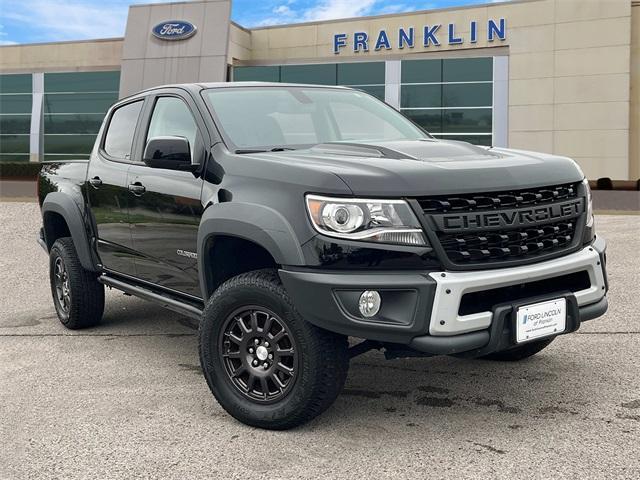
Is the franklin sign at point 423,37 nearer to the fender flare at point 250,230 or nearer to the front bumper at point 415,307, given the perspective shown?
the fender flare at point 250,230

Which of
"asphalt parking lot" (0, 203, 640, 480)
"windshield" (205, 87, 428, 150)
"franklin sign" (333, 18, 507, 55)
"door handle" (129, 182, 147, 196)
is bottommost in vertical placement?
"asphalt parking lot" (0, 203, 640, 480)

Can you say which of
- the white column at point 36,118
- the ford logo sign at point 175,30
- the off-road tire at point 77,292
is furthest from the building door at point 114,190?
the white column at point 36,118

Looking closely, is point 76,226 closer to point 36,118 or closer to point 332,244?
point 332,244

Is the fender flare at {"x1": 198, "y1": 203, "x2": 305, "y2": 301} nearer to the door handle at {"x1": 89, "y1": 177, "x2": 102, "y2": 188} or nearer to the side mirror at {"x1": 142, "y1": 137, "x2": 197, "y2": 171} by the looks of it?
the side mirror at {"x1": 142, "y1": 137, "x2": 197, "y2": 171}

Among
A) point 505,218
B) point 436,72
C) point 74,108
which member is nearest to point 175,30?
point 74,108

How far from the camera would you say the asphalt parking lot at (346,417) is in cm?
348

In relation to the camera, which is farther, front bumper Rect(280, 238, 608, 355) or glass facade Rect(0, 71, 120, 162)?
glass facade Rect(0, 71, 120, 162)

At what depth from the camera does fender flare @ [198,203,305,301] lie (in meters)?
3.67

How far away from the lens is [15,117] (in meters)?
45.0

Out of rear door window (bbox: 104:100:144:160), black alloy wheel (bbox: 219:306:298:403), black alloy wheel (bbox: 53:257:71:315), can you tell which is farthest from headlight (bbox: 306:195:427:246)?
black alloy wheel (bbox: 53:257:71:315)

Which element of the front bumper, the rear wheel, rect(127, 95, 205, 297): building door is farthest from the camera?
the rear wheel

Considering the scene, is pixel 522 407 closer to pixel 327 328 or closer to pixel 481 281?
pixel 481 281

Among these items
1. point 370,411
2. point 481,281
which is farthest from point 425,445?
point 481,281

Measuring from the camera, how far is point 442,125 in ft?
122
